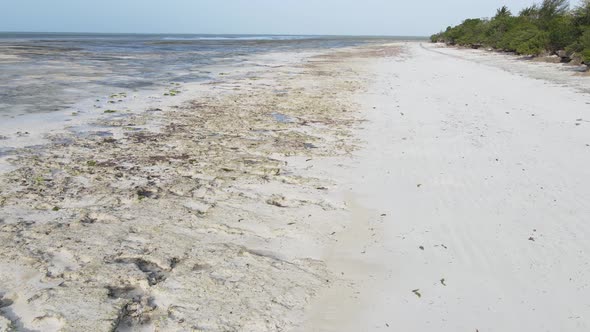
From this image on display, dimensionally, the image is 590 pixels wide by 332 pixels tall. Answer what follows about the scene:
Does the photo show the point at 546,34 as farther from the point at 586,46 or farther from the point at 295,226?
the point at 295,226

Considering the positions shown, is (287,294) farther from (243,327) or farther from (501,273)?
(501,273)

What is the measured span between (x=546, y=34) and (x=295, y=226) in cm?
2728

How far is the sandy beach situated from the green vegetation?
14938mm

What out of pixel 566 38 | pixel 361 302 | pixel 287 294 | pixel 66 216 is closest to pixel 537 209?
pixel 361 302

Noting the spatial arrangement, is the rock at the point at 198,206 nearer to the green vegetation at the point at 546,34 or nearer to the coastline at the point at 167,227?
the coastline at the point at 167,227

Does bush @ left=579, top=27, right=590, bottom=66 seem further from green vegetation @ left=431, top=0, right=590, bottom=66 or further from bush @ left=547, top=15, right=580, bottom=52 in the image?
bush @ left=547, top=15, right=580, bottom=52

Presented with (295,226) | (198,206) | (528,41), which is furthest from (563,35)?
(198,206)

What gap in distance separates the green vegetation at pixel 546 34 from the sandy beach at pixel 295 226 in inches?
588

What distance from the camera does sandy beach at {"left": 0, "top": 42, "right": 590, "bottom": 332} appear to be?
284 cm

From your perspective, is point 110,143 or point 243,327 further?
point 110,143

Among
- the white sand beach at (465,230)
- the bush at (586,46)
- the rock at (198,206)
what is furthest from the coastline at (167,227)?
the bush at (586,46)

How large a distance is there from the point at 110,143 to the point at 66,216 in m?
2.86

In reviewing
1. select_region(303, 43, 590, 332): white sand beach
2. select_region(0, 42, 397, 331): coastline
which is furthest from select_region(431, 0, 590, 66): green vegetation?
select_region(0, 42, 397, 331): coastline

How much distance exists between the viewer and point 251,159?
241 inches
